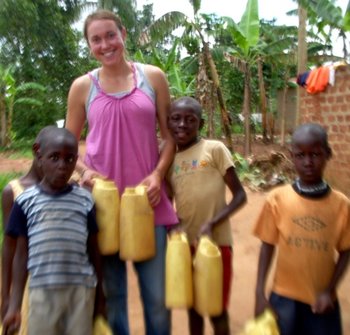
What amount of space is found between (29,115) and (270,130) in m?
9.02

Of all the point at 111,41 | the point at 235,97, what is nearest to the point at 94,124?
the point at 111,41

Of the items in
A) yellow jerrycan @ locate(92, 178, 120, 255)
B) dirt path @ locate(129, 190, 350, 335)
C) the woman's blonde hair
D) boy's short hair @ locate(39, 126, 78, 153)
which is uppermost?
the woman's blonde hair

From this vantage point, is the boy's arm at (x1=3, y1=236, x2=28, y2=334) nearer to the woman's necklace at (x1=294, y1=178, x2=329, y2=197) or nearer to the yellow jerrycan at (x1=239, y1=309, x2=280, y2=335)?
the yellow jerrycan at (x1=239, y1=309, x2=280, y2=335)

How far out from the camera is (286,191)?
6.57ft

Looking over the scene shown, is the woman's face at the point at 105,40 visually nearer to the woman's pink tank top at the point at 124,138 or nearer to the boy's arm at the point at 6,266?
the woman's pink tank top at the point at 124,138

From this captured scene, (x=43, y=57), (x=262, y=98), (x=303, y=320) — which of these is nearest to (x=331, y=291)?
(x=303, y=320)

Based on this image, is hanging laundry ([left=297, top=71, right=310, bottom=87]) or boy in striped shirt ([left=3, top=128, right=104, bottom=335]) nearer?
boy in striped shirt ([left=3, top=128, right=104, bottom=335])

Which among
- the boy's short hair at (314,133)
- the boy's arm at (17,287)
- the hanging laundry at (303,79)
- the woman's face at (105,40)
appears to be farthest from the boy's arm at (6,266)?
the hanging laundry at (303,79)

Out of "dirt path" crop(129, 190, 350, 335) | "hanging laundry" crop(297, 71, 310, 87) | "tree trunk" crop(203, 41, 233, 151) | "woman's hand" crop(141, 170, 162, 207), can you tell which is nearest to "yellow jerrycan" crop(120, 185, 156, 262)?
"woman's hand" crop(141, 170, 162, 207)

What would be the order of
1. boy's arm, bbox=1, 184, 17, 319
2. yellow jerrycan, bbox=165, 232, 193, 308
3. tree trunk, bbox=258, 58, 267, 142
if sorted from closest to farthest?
1. boy's arm, bbox=1, 184, 17, 319
2. yellow jerrycan, bbox=165, 232, 193, 308
3. tree trunk, bbox=258, 58, 267, 142

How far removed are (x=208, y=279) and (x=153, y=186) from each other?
49cm

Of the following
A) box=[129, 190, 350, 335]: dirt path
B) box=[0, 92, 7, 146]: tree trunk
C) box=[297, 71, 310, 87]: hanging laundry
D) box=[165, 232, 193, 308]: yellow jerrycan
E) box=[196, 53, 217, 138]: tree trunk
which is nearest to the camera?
box=[165, 232, 193, 308]: yellow jerrycan

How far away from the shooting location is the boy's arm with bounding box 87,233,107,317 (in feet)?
6.43

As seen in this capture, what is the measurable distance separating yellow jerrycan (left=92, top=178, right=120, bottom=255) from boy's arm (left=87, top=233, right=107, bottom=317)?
38mm
